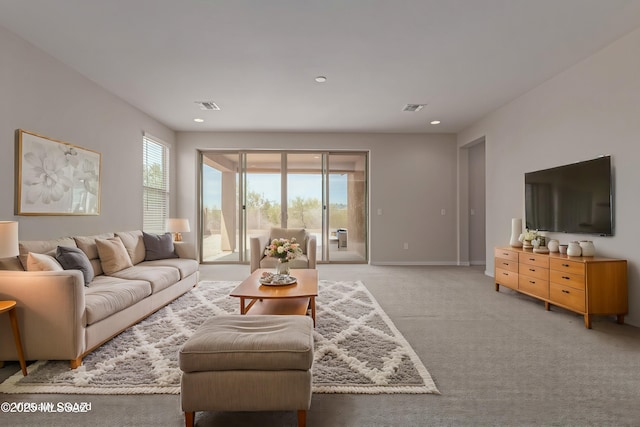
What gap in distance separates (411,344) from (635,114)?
10.3 feet

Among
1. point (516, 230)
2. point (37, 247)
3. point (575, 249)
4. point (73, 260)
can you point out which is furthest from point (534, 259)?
point (37, 247)

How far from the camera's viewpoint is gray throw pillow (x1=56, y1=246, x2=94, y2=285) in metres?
2.94

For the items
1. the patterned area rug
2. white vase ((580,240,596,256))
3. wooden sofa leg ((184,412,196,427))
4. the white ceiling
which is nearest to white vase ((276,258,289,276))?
the patterned area rug

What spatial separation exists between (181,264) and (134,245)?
0.67 m

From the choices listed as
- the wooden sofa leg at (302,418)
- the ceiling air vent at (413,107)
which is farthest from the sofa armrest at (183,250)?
the ceiling air vent at (413,107)


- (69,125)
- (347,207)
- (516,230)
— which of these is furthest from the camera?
(347,207)

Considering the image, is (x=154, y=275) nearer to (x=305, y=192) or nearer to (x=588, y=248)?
(x=305, y=192)

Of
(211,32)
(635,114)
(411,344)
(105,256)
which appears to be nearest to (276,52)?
(211,32)

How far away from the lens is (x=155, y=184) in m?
5.97

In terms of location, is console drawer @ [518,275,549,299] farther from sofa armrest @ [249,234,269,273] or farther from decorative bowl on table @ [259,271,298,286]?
sofa armrest @ [249,234,269,273]

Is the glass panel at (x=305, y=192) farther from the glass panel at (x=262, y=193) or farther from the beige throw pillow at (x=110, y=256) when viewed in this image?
the beige throw pillow at (x=110, y=256)

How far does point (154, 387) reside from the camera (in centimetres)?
208

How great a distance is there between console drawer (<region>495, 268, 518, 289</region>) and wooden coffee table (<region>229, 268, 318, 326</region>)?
108 inches

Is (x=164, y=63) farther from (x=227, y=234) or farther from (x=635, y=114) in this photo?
(x=635, y=114)
